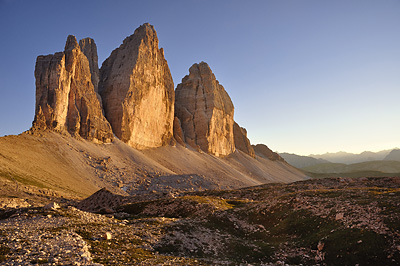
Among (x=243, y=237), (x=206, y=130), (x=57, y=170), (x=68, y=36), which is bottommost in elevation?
(x=243, y=237)

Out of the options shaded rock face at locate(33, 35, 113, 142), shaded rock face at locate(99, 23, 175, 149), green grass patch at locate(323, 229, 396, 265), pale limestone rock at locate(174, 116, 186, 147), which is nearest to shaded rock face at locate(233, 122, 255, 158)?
pale limestone rock at locate(174, 116, 186, 147)

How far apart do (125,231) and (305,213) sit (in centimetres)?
1702

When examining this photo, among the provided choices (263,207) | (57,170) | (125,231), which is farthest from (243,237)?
(57,170)

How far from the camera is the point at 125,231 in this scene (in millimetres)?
19562

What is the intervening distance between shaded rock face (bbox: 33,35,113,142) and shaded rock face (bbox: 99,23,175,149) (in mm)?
8954

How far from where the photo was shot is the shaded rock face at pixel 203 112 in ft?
474

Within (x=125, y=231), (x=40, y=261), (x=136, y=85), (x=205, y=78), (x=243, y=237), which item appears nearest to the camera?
(x=40, y=261)

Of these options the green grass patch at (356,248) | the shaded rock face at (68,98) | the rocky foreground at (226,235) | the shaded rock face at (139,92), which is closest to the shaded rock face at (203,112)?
the shaded rock face at (139,92)

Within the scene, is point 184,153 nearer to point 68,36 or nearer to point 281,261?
point 68,36

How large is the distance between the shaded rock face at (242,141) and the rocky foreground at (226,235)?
153579 mm

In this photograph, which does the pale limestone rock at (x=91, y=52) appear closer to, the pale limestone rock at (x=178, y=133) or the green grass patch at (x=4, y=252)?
the pale limestone rock at (x=178, y=133)

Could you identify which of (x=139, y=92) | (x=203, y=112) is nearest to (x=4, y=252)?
(x=139, y=92)

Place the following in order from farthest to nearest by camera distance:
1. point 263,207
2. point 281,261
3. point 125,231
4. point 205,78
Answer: point 205,78 < point 263,207 < point 125,231 < point 281,261

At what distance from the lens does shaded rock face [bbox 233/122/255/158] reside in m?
183
